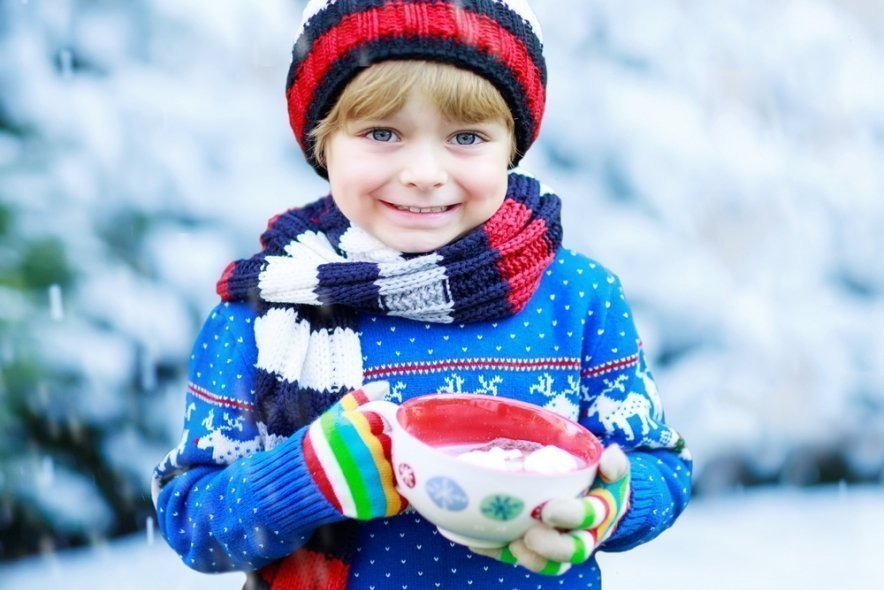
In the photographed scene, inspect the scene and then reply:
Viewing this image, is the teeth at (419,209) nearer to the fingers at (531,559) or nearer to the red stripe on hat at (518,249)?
the red stripe on hat at (518,249)

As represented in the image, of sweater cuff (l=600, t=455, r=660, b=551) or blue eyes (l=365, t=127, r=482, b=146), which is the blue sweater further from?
blue eyes (l=365, t=127, r=482, b=146)

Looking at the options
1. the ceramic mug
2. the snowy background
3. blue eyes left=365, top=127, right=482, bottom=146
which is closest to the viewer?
the ceramic mug

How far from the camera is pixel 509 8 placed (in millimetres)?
1041

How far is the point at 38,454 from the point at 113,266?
1.25ft

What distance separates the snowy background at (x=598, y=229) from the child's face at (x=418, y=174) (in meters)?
0.89

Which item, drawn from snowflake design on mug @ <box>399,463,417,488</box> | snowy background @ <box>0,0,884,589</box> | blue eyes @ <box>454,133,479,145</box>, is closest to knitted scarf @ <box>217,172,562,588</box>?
blue eyes @ <box>454,133,479,145</box>

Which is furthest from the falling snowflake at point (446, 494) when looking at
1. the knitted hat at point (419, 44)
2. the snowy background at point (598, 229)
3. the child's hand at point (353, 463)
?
the snowy background at point (598, 229)

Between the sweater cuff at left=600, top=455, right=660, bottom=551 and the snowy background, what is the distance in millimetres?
948

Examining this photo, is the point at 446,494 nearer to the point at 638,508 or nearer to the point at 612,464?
the point at 612,464

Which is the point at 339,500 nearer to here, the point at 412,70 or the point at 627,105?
the point at 412,70

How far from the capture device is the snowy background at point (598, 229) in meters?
1.79

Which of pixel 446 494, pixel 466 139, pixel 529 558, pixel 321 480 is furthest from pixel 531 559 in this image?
pixel 466 139

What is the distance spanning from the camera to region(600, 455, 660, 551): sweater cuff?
3.37ft

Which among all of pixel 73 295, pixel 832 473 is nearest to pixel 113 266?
pixel 73 295
